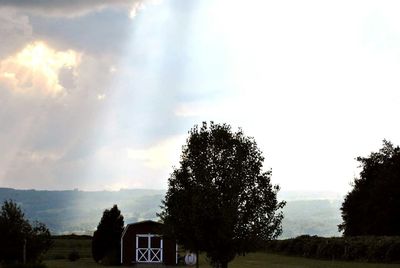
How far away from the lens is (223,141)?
39500mm

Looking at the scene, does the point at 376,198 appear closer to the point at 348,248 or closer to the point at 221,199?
the point at 348,248

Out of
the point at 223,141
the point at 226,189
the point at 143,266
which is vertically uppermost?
the point at 223,141

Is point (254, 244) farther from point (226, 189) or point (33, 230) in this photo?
point (33, 230)

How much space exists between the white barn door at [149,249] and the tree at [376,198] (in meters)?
30.9

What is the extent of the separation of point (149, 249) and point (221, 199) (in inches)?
1366

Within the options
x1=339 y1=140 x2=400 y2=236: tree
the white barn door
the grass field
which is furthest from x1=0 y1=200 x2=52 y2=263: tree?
x1=339 y1=140 x2=400 y2=236: tree

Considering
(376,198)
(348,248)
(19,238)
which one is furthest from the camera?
(376,198)

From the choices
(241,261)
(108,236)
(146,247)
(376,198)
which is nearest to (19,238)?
(146,247)

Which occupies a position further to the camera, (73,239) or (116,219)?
(73,239)

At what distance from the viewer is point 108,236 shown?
241ft

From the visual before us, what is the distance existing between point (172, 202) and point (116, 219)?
35.1 m

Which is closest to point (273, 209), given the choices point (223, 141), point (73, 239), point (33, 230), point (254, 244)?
point (254, 244)

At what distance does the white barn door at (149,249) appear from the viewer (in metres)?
71.1

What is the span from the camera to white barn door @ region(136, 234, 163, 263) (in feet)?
233
